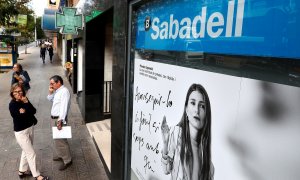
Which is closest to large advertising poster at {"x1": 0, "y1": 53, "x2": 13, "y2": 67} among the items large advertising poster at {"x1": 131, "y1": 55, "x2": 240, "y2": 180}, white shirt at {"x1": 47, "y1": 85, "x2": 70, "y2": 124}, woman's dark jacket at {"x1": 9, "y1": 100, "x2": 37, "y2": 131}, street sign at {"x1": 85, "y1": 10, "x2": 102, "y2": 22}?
street sign at {"x1": 85, "y1": 10, "x2": 102, "y2": 22}

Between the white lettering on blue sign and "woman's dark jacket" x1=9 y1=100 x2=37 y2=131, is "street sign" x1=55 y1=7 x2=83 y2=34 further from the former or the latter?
the white lettering on blue sign

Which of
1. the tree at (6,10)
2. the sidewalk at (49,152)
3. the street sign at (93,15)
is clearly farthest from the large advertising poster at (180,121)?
the tree at (6,10)

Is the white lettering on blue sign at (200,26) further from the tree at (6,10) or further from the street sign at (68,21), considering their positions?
the tree at (6,10)

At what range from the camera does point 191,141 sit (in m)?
2.43

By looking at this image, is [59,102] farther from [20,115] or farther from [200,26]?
[200,26]

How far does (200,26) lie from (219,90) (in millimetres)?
533

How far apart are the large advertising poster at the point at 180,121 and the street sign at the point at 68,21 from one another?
5.30 metres

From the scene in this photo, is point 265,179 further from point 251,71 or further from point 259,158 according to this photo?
point 251,71

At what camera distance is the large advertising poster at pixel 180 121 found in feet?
6.41

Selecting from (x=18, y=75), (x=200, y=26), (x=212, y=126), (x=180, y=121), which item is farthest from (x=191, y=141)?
(x=18, y=75)

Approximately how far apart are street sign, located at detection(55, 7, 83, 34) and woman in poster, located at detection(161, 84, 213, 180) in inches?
247

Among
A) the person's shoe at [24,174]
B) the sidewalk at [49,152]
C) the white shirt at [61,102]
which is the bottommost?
the sidewalk at [49,152]

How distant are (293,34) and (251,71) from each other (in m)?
0.34

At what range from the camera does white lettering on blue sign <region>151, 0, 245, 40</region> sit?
182 cm
